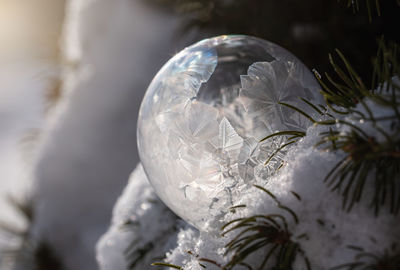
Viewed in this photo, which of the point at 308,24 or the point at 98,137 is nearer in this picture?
the point at 308,24

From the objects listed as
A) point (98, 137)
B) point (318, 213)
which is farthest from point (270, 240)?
point (98, 137)

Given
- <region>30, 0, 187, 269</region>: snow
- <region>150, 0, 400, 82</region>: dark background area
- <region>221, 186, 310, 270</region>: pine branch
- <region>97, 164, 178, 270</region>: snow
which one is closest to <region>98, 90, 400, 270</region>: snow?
<region>221, 186, 310, 270</region>: pine branch

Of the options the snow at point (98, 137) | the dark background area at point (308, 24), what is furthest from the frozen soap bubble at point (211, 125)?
the snow at point (98, 137)

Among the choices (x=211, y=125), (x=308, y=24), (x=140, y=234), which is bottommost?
(x=140, y=234)

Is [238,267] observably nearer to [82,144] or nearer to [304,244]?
[304,244]

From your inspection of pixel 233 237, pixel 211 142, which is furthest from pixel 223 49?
pixel 233 237

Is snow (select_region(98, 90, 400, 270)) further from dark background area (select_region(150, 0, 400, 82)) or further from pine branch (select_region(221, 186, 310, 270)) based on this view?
dark background area (select_region(150, 0, 400, 82))

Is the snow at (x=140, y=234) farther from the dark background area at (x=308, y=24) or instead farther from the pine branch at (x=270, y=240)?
the dark background area at (x=308, y=24)

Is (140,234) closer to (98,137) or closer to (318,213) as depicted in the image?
(318,213)
